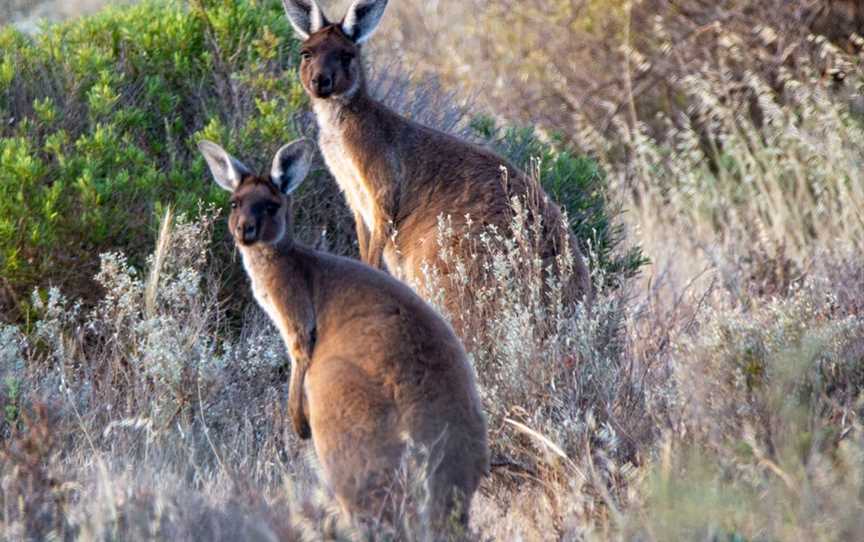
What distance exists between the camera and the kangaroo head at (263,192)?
16.8ft

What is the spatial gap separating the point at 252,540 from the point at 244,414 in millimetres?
2100

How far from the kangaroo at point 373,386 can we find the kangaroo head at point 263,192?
0.07 feet

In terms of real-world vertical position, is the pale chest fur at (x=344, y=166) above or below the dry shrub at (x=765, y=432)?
above

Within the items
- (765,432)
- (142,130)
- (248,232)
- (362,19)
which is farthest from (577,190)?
(765,432)

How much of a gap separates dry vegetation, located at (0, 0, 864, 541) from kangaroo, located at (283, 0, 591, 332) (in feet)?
0.87

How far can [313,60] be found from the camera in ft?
21.8

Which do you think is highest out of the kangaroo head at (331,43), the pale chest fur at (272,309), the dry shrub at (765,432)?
the kangaroo head at (331,43)

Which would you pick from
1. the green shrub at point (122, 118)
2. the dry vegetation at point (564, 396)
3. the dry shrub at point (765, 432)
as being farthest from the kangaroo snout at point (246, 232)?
the green shrub at point (122, 118)

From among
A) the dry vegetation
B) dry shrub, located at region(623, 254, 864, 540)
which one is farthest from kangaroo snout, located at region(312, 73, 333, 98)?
dry shrub, located at region(623, 254, 864, 540)

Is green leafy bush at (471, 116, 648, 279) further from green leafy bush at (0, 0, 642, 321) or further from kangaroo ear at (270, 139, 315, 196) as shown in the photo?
kangaroo ear at (270, 139, 315, 196)

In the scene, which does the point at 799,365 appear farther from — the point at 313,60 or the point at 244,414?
the point at 313,60

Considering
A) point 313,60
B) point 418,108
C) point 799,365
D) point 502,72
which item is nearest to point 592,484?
point 799,365

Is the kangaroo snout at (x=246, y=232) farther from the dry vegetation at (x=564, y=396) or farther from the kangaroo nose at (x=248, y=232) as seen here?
the dry vegetation at (x=564, y=396)

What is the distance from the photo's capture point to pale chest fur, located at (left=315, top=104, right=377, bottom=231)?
22.9ft
